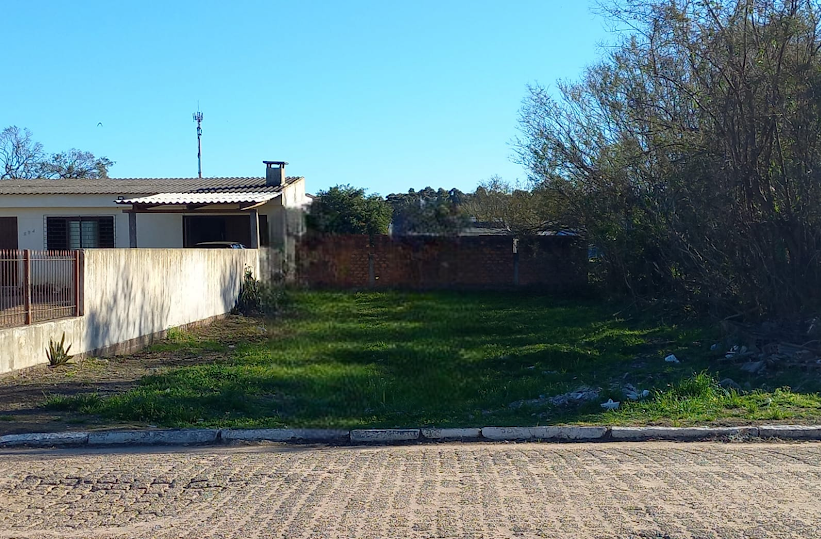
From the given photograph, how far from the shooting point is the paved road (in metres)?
5.30

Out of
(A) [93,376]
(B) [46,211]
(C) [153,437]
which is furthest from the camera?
(B) [46,211]

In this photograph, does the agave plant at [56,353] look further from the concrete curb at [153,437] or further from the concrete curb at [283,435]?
the concrete curb at [283,435]

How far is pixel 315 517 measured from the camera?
5.51 meters

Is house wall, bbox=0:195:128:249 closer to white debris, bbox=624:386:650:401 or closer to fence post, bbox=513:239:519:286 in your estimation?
fence post, bbox=513:239:519:286

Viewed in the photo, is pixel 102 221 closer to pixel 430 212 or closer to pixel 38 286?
pixel 38 286

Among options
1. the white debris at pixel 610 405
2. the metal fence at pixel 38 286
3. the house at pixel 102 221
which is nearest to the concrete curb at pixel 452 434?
the white debris at pixel 610 405

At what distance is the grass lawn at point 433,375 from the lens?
9.23 metres

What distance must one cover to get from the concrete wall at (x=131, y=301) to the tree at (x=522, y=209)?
712 cm

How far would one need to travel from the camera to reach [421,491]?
618cm

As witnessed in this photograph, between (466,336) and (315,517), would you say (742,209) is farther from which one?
(315,517)

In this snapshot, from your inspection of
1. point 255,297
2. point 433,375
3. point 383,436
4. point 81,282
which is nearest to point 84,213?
point 255,297

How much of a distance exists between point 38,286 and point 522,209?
1371cm

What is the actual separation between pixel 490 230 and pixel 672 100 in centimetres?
697

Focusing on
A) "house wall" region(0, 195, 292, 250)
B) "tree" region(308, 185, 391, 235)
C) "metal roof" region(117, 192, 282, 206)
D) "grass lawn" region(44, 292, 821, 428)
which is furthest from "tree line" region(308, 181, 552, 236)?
"house wall" region(0, 195, 292, 250)
